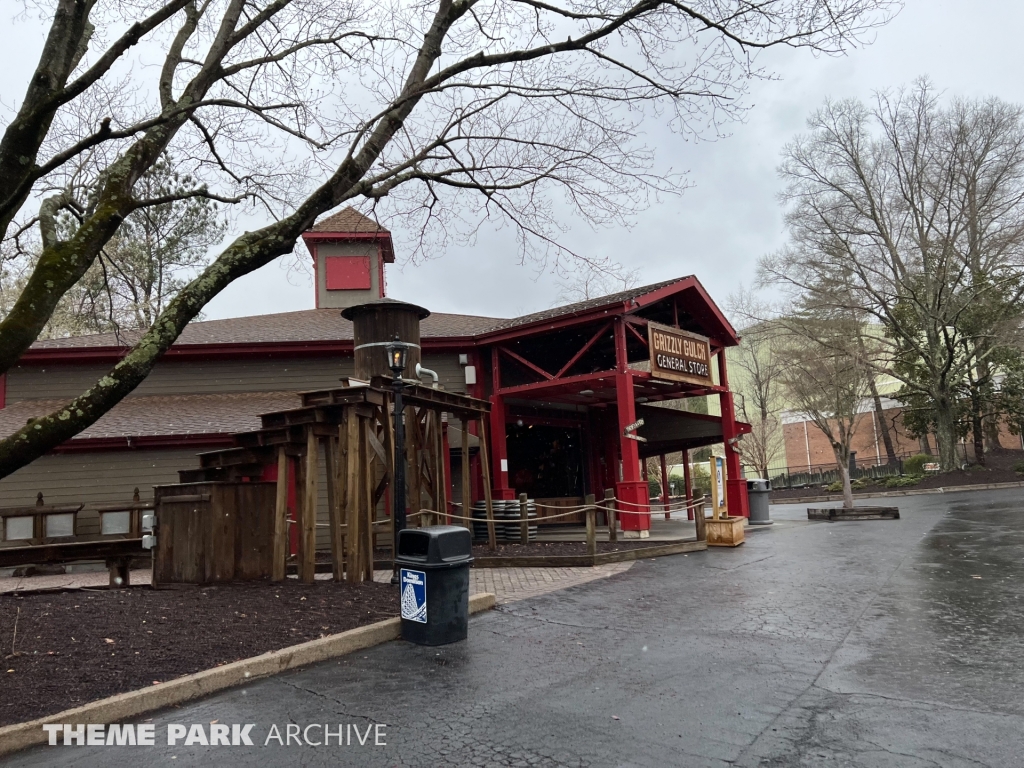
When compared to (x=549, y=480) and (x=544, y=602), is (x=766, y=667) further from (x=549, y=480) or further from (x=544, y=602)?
(x=549, y=480)

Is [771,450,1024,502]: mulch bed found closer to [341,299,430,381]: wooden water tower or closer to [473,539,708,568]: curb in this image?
[473,539,708,568]: curb

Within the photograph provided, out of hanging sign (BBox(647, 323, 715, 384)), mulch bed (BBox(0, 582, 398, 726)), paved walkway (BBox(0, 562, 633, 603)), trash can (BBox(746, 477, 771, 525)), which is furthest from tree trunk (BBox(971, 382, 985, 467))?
mulch bed (BBox(0, 582, 398, 726))

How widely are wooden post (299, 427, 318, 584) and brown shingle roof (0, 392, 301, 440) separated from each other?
248 inches

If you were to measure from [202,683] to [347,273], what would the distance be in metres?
19.0

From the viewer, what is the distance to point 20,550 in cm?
759

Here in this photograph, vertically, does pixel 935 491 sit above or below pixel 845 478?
below

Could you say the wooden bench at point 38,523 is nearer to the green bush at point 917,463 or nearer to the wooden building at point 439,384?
the wooden building at point 439,384

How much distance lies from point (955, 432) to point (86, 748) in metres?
38.7

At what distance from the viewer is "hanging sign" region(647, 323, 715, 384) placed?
53.1 ft

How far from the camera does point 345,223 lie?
2364cm

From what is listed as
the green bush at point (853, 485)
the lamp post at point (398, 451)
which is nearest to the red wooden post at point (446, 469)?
the lamp post at point (398, 451)

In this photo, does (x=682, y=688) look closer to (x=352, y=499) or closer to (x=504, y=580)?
(x=352, y=499)

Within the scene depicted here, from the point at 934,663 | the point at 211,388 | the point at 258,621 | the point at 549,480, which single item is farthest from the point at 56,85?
the point at 549,480

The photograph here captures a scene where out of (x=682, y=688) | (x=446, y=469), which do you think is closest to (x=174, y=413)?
(x=446, y=469)
